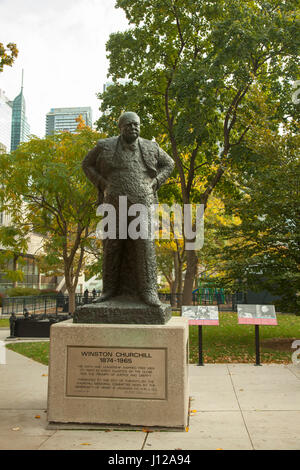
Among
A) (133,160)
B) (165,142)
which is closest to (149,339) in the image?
(133,160)

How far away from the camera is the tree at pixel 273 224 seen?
986 cm

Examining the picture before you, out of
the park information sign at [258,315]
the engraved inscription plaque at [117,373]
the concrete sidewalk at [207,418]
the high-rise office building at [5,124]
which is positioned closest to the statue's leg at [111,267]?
the engraved inscription plaque at [117,373]

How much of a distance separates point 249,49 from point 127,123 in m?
9.09

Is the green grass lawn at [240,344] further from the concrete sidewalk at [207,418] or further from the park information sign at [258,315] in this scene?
the concrete sidewalk at [207,418]

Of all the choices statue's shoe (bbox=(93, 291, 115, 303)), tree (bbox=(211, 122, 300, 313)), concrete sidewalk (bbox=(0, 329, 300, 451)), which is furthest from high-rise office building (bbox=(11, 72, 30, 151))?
statue's shoe (bbox=(93, 291, 115, 303))

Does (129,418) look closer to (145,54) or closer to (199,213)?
(199,213)

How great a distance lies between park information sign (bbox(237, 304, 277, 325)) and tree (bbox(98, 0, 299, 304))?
4324mm

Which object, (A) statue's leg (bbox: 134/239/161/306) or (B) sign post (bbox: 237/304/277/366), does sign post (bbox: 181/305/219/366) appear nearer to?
(B) sign post (bbox: 237/304/277/366)

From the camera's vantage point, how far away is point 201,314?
8.57 m

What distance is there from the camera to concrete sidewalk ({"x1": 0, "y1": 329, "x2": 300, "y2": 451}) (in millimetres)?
4086

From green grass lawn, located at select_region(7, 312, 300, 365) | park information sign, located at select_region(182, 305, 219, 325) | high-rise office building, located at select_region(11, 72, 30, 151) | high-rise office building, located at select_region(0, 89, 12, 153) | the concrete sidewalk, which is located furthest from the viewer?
high-rise office building, located at select_region(11, 72, 30, 151)

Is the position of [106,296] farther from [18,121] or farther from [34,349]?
[18,121]

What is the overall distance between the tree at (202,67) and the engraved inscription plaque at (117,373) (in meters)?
7.92

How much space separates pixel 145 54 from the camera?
577 inches
